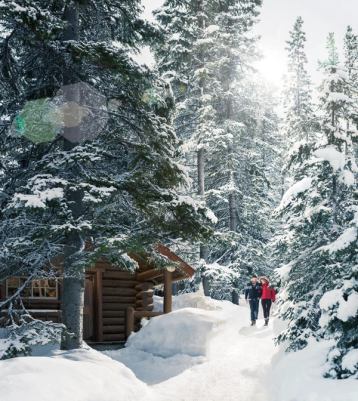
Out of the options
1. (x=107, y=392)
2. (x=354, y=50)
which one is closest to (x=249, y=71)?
(x=354, y=50)

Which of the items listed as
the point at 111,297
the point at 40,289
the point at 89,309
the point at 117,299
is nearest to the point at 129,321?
the point at 117,299

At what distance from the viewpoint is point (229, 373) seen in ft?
41.7

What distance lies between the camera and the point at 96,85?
1178 centimetres

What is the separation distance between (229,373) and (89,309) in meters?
7.17

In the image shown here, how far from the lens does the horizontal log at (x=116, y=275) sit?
1862cm

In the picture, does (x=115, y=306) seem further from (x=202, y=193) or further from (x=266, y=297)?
(x=202, y=193)

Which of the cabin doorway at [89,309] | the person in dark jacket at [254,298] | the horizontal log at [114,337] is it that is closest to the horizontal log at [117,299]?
the cabin doorway at [89,309]

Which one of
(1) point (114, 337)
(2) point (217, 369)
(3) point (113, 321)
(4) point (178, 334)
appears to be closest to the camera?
(2) point (217, 369)

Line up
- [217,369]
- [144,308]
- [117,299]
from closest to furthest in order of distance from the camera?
[217,369], [117,299], [144,308]

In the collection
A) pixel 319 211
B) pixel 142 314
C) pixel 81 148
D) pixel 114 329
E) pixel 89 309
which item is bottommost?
pixel 114 329

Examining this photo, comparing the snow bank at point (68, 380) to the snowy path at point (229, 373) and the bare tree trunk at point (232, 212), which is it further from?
the bare tree trunk at point (232, 212)

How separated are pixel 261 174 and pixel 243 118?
12.0 ft

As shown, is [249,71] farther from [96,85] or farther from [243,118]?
[96,85]

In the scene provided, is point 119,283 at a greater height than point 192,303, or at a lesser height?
greater
